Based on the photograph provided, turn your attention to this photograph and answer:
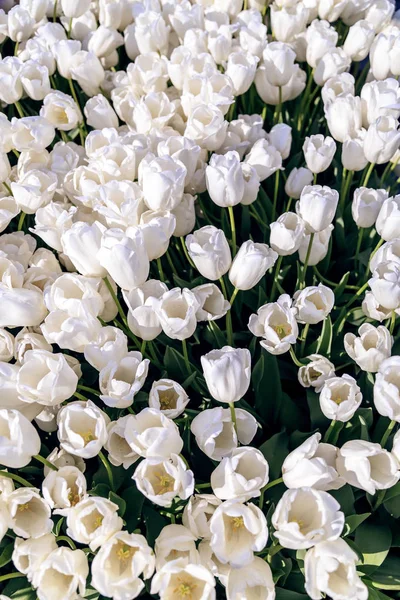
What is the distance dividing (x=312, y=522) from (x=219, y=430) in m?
0.13

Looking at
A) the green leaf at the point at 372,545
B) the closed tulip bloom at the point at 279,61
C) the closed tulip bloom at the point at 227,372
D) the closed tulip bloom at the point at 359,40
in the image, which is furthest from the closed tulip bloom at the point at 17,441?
the closed tulip bloom at the point at 359,40

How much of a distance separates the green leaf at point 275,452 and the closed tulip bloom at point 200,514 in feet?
0.42

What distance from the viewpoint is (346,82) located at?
3.41 feet

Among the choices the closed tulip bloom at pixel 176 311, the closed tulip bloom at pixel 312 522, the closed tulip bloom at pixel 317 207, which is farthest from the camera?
the closed tulip bloom at pixel 317 207

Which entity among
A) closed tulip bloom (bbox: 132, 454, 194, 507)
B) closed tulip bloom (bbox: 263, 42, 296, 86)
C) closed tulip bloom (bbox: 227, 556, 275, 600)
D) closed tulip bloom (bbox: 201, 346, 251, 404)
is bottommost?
closed tulip bloom (bbox: 227, 556, 275, 600)

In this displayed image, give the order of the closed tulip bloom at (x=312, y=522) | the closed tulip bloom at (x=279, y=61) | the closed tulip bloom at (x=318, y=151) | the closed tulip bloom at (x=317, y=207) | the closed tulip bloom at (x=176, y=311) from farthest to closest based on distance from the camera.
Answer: the closed tulip bloom at (x=279, y=61) → the closed tulip bloom at (x=318, y=151) → the closed tulip bloom at (x=317, y=207) → the closed tulip bloom at (x=176, y=311) → the closed tulip bloom at (x=312, y=522)

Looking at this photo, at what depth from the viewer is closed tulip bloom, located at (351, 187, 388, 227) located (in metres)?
0.88

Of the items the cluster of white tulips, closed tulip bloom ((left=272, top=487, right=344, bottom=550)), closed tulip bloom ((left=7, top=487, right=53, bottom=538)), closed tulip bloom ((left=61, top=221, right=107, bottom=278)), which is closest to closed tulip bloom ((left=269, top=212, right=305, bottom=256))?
the cluster of white tulips

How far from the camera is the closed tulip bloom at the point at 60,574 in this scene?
0.63 metres

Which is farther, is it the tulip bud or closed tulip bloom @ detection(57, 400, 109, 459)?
the tulip bud

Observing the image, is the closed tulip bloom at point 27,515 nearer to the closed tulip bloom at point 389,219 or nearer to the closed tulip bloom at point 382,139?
the closed tulip bloom at point 389,219

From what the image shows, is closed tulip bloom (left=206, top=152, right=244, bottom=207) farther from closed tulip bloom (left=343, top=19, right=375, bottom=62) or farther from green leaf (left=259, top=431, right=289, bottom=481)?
closed tulip bloom (left=343, top=19, right=375, bottom=62)

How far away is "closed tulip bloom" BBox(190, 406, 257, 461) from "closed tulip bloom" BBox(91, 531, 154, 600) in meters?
0.12

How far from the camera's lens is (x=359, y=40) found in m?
1.12
